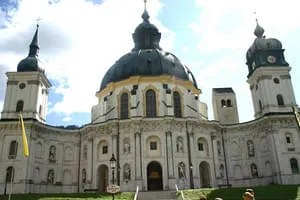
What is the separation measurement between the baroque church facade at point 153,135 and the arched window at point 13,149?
126 mm

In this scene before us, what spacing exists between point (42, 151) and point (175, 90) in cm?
2128

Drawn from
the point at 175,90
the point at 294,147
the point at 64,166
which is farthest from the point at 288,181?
the point at 64,166

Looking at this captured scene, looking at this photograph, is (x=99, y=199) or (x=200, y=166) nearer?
(x=99, y=199)

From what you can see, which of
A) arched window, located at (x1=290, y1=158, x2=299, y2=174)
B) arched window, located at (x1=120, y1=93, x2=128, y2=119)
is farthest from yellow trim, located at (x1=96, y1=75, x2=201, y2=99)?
arched window, located at (x1=290, y1=158, x2=299, y2=174)

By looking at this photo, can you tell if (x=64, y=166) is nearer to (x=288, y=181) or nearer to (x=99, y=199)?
(x=99, y=199)

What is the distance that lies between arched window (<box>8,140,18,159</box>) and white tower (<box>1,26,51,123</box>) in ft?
12.8

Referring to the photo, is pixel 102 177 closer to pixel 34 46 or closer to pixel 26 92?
pixel 26 92

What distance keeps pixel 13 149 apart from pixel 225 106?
111ft

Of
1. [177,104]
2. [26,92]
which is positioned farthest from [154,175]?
[26,92]

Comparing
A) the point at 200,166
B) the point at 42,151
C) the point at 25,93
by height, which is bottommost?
the point at 200,166

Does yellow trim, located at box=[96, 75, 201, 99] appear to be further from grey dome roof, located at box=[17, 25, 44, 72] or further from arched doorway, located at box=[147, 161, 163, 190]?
arched doorway, located at box=[147, 161, 163, 190]

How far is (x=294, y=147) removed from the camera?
139 ft

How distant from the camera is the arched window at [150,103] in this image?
149 ft

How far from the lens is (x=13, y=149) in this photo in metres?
42.2
